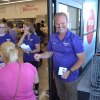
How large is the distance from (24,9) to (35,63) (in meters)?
13.9

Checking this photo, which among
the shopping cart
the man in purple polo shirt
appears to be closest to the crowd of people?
the man in purple polo shirt

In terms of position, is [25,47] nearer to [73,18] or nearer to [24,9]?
[73,18]

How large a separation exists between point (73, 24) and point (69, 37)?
1.63 meters

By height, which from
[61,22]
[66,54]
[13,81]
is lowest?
[13,81]

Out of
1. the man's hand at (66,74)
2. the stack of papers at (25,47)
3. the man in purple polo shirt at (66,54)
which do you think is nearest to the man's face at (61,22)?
the man in purple polo shirt at (66,54)

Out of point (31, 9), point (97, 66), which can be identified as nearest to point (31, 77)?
point (97, 66)

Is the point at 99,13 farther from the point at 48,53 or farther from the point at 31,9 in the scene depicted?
the point at 31,9

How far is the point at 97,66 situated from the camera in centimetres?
241

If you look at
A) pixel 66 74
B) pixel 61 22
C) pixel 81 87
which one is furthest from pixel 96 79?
pixel 81 87

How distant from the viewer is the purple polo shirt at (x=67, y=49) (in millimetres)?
2143

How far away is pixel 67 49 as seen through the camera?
→ 2180 millimetres

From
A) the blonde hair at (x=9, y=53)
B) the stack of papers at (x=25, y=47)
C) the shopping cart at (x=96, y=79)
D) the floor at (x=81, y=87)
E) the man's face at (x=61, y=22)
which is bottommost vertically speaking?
the floor at (x=81, y=87)

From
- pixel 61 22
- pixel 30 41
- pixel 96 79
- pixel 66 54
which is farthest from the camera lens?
pixel 30 41

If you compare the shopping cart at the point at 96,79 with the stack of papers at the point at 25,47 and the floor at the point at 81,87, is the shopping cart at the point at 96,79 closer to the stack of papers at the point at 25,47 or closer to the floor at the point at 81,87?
the floor at the point at 81,87
